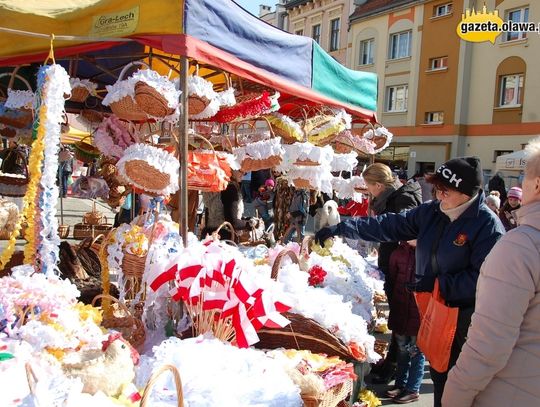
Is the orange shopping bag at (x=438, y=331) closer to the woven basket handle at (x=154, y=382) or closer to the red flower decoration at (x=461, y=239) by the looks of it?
the red flower decoration at (x=461, y=239)

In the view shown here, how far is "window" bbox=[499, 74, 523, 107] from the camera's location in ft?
57.0

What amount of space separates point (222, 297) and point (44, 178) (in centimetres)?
97

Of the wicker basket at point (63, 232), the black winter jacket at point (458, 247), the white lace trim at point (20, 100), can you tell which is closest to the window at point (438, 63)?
the wicker basket at point (63, 232)

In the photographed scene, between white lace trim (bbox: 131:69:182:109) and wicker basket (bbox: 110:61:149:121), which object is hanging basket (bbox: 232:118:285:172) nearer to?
wicker basket (bbox: 110:61:149:121)

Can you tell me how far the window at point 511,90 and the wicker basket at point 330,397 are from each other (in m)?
17.7

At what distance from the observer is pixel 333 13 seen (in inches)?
969

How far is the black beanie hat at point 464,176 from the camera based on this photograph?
2.27 metres

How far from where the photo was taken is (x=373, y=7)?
2228 cm

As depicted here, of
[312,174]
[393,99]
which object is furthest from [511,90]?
[312,174]

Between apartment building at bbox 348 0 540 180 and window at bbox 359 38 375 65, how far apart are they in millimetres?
44

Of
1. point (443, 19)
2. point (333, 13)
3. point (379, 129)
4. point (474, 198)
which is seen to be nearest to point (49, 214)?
point (474, 198)

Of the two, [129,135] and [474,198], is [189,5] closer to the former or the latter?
[129,135]

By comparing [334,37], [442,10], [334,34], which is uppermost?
[334,34]

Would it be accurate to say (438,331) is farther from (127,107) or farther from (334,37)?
(334,37)
